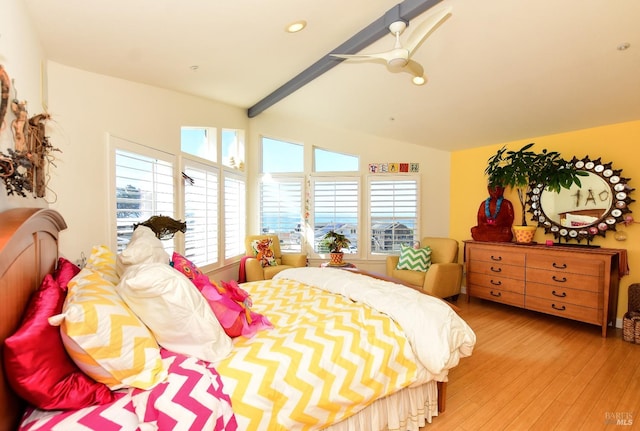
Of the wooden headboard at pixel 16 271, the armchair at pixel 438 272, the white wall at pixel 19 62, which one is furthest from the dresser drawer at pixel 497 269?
the white wall at pixel 19 62

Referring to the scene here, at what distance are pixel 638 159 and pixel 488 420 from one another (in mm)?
3167

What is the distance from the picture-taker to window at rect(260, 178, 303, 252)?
503cm

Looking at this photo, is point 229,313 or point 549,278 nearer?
point 229,313

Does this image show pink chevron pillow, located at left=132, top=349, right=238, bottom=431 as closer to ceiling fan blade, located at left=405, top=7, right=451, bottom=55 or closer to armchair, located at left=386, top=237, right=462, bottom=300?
ceiling fan blade, located at left=405, top=7, right=451, bottom=55

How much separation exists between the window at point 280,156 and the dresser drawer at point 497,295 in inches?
124

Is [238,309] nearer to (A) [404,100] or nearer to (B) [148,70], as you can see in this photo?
(B) [148,70]

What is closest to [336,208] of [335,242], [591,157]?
[335,242]

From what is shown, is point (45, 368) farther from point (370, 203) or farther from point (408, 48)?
point (370, 203)

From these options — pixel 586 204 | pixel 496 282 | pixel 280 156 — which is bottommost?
pixel 496 282

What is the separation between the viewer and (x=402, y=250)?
4.47 metres

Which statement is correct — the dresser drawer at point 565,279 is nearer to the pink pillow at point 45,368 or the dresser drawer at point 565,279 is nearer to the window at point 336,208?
the window at point 336,208

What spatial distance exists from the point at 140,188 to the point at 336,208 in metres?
2.80

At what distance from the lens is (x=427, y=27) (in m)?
1.91

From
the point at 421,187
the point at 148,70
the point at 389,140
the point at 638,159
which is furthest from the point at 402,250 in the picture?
the point at 148,70
